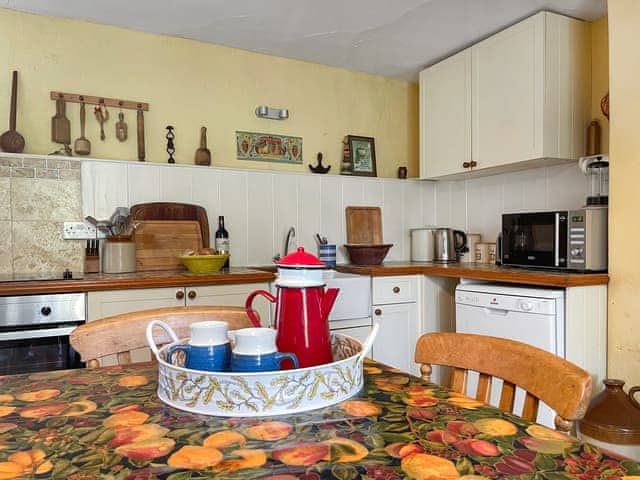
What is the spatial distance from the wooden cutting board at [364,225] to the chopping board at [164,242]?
42.8 inches

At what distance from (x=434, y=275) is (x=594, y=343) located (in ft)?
3.14

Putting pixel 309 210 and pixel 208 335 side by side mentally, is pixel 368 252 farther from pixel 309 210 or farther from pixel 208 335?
pixel 208 335

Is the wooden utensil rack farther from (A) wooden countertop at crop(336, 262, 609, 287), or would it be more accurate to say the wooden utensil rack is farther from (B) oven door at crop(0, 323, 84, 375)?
(A) wooden countertop at crop(336, 262, 609, 287)

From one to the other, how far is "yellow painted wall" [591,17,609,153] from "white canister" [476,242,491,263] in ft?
2.90

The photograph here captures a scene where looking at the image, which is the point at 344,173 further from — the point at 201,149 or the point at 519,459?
the point at 519,459

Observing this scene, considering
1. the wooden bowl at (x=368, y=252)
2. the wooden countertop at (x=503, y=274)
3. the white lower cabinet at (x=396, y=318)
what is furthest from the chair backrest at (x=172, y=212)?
the white lower cabinet at (x=396, y=318)

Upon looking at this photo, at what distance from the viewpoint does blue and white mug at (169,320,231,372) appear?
80 centimetres

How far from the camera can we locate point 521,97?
107 inches

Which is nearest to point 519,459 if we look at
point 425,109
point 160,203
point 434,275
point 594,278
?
point 594,278

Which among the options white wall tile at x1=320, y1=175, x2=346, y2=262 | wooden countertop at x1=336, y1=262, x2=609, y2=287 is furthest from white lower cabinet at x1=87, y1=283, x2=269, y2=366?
white wall tile at x1=320, y1=175, x2=346, y2=262

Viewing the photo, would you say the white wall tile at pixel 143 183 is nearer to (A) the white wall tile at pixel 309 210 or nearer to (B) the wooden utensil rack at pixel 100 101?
(B) the wooden utensil rack at pixel 100 101

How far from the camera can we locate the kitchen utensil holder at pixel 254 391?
0.71 metres

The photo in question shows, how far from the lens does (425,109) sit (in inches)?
136

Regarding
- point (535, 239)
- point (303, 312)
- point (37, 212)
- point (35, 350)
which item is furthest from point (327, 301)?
point (37, 212)
